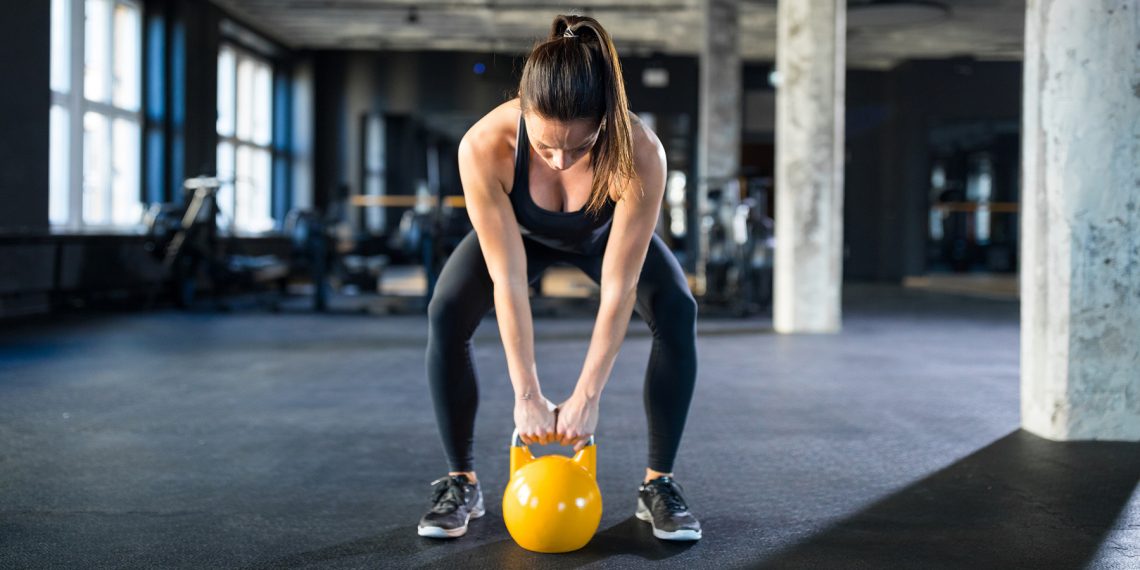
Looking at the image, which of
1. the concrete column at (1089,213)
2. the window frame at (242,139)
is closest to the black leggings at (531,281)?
the concrete column at (1089,213)

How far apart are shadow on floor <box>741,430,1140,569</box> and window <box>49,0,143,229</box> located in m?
7.33

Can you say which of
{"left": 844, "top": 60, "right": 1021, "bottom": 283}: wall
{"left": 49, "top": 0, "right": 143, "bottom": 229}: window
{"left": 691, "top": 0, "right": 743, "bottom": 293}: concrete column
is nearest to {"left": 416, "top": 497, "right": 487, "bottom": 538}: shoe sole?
{"left": 49, "top": 0, "right": 143, "bottom": 229}: window

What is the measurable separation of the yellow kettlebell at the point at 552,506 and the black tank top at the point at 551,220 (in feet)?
1.38

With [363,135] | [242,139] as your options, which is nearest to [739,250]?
[242,139]

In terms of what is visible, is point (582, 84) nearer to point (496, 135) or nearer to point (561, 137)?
point (561, 137)

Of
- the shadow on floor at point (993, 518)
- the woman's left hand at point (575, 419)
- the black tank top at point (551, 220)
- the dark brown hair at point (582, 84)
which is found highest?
the dark brown hair at point (582, 84)

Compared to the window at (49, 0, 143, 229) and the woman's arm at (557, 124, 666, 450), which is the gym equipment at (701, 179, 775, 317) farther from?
the woman's arm at (557, 124, 666, 450)

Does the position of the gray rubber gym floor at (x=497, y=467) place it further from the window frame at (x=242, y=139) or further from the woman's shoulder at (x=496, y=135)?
the window frame at (x=242, y=139)

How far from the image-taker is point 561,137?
1.55 meters

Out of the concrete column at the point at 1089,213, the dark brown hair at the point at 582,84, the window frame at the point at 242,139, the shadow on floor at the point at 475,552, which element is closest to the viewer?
the dark brown hair at the point at 582,84

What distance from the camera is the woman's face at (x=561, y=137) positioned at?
1544 millimetres

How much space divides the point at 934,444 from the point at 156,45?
941cm

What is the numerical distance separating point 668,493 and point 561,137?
78 cm

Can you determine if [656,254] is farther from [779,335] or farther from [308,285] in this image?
[308,285]
